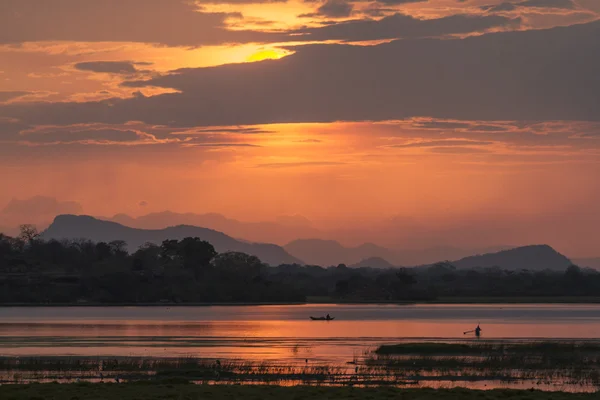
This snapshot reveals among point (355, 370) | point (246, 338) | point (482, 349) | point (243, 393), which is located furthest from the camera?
point (246, 338)

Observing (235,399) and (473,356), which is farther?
(473,356)

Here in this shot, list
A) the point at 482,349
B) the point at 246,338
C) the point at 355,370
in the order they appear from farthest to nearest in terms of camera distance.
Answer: the point at 246,338
the point at 482,349
the point at 355,370

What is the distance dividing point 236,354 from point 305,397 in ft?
124

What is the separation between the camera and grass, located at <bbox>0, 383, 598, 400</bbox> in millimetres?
49781

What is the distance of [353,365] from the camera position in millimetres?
74500

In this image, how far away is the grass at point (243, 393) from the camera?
49781mm

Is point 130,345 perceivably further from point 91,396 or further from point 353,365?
point 91,396

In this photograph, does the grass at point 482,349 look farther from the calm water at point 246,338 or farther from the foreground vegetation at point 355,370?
the calm water at point 246,338

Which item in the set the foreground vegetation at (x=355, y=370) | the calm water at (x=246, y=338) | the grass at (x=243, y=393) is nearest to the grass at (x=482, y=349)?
the foreground vegetation at (x=355, y=370)

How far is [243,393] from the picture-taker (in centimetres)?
5203

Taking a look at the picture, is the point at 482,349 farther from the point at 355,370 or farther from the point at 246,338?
the point at 246,338

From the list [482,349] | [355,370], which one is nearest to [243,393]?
[355,370]

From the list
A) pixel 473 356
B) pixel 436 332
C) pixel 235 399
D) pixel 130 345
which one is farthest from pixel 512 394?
pixel 436 332

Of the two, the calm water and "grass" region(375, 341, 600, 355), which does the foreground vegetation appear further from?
the calm water
